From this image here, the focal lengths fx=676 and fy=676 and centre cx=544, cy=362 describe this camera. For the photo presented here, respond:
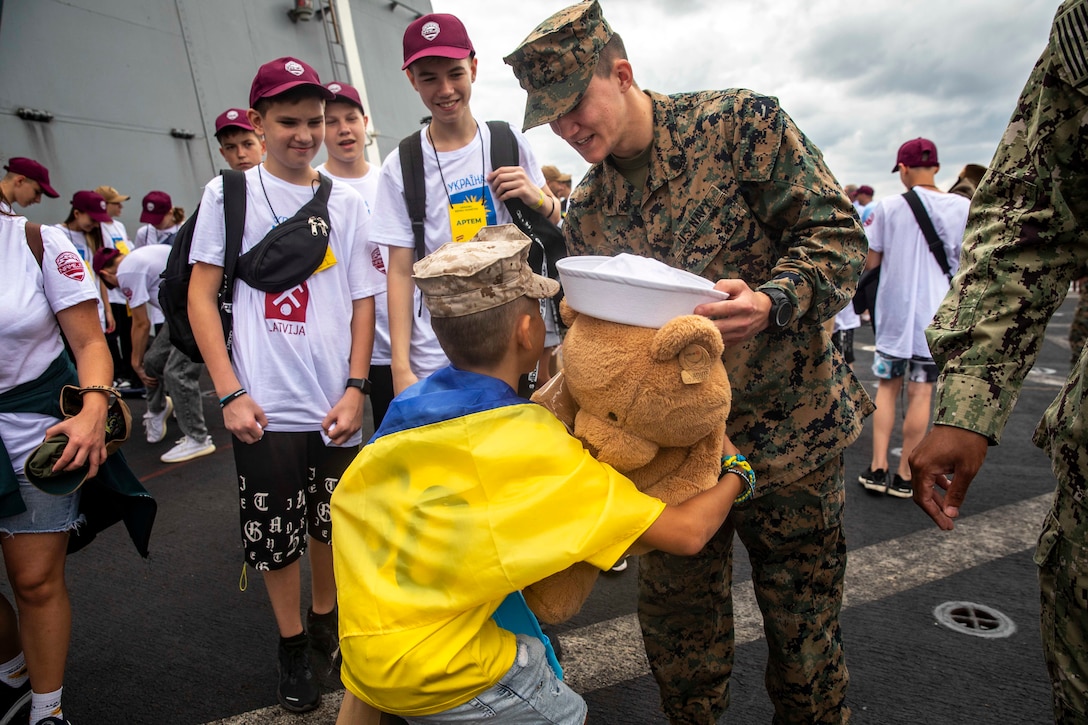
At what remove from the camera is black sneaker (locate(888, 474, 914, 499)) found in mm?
4641

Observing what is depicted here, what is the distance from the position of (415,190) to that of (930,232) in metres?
3.73

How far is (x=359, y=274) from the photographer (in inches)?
113

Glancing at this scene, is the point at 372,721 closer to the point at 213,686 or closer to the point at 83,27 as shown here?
the point at 213,686

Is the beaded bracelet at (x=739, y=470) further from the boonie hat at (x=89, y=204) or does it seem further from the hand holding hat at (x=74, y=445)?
the boonie hat at (x=89, y=204)

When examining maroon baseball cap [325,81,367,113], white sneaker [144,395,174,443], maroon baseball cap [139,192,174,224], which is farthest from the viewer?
maroon baseball cap [139,192,174,224]

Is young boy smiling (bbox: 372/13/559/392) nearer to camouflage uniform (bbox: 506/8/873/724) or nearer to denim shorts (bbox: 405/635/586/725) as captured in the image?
camouflage uniform (bbox: 506/8/873/724)

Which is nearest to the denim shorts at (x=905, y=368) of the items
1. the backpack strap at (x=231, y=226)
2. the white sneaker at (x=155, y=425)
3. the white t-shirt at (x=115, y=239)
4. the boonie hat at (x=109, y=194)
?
the backpack strap at (x=231, y=226)

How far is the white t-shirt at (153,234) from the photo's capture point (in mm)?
7519

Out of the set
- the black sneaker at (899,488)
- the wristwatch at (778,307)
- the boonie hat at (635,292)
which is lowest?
the black sneaker at (899,488)

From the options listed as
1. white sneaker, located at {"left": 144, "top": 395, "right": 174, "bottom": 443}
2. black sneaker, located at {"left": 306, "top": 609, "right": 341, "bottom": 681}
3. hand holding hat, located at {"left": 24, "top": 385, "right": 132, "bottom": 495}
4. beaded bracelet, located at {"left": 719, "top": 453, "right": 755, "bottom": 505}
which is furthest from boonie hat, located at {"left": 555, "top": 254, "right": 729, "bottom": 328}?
white sneaker, located at {"left": 144, "top": 395, "right": 174, "bottom": 443}

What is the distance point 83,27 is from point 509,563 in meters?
10.1

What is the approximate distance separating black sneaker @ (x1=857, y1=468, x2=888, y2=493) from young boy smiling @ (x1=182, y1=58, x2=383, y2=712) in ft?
Result: 11.9

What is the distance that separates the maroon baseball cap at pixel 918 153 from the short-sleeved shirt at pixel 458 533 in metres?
4.53

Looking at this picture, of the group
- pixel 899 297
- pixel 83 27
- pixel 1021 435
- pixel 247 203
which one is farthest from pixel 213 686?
pixel 83 27
